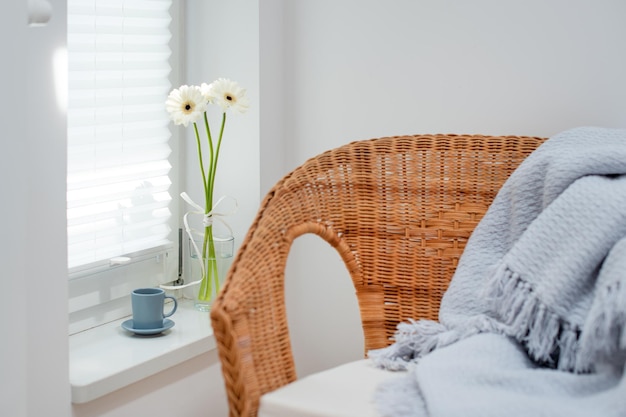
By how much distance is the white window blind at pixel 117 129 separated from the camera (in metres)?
1.78

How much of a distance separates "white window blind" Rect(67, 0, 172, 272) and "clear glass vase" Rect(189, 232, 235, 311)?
11cm

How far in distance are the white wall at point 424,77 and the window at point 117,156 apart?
0.32 metres

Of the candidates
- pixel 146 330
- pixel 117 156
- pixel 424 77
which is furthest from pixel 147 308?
pixel 424 77

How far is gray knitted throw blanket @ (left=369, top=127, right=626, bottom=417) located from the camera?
3.61 feet

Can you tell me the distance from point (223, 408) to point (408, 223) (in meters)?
0.68

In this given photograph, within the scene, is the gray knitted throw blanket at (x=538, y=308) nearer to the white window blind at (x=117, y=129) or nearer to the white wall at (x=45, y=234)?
the white wall at (x=45, y=234)

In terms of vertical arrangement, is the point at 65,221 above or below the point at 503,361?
above

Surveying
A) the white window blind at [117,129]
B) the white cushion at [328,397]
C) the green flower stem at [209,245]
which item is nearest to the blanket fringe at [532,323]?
the white cushion at [328,397]

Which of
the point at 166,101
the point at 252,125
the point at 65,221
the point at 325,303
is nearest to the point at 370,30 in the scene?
the point at 252,125

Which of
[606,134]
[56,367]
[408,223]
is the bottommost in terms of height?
[56,367]

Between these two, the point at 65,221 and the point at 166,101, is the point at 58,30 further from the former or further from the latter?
the point at 166,101

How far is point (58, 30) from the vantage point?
1478 mm

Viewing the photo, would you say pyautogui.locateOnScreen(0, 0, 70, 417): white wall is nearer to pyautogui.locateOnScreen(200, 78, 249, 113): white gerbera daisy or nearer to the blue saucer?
the blue saucer

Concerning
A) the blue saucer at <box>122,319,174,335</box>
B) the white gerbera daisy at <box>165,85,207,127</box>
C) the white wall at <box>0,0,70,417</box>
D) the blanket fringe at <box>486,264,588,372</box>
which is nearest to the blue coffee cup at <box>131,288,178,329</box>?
the blue saucer at <box>122,319,174,335</box>
